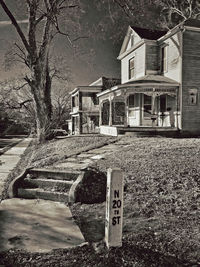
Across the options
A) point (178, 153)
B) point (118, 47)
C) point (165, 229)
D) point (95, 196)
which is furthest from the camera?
point (118, 47)

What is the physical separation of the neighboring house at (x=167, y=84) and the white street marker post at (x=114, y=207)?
11924mm

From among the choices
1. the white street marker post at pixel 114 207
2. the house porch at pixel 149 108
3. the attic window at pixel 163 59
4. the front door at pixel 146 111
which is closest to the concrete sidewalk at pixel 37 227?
the white street marker post at pixel 114 207

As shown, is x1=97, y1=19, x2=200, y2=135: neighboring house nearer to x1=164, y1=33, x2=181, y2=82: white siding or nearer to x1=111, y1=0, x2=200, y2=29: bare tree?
x1=164, y1=33, x2=181, y2=82: white siding

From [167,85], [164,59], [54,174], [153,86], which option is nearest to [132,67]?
[164,59]

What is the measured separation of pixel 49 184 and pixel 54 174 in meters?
0.43

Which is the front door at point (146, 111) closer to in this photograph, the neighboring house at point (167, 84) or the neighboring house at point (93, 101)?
the neighboring house at point (167, 84)

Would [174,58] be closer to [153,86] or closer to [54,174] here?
[153,86]

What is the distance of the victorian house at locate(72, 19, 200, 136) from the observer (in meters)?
15.7

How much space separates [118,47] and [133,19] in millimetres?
13583

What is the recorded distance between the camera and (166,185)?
5777mm

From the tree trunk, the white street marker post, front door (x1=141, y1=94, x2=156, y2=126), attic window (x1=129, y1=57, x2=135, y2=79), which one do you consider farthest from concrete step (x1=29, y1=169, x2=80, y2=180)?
attic window (x1=129, y1=57, x2=135, y2=79)

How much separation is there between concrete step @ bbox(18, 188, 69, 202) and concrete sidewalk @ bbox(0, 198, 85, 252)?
215 mm

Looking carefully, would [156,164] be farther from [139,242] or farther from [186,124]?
[186,124]

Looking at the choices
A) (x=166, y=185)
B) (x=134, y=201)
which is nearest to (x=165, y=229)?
(x=134, y=201)
